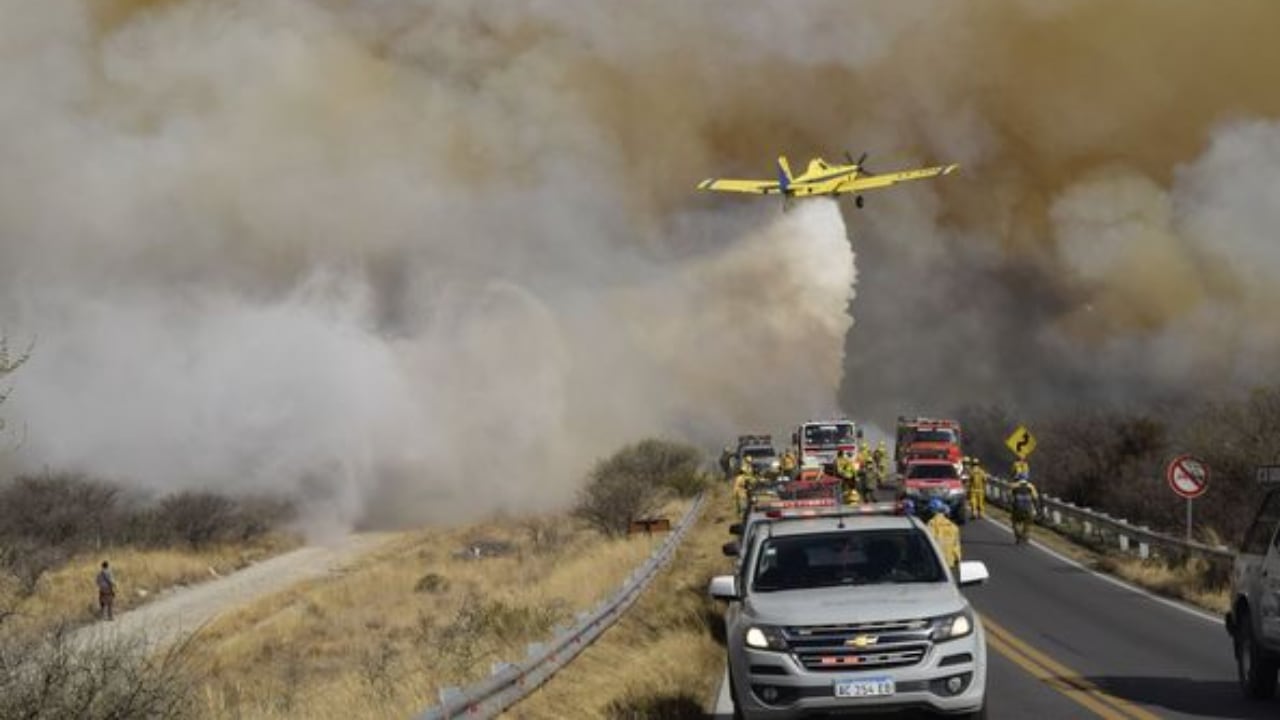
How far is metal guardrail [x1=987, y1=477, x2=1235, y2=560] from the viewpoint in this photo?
29828 millimetres

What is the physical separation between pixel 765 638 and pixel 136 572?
4601cm

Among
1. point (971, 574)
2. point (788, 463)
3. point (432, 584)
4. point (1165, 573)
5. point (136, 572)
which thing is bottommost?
point (136, 572)

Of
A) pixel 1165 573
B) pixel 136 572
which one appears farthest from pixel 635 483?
pixel 1165 573

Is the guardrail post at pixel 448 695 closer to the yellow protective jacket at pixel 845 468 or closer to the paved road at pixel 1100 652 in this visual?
the paved road at pixel 1100 652

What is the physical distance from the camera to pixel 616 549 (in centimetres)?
4022

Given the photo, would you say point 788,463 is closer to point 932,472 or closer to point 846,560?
point 932,472

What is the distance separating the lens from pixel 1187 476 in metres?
30.0

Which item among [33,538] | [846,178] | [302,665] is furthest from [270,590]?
[846,178]

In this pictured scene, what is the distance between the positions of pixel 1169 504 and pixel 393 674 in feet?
121

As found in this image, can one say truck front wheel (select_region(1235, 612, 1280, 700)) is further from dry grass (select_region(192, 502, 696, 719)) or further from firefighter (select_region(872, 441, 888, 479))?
firefighter (select_region(872, 441, 888, 479))

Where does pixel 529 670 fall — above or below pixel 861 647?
below

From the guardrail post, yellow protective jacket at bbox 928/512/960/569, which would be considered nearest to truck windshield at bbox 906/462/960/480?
yellow protective jacket at bbox 928/512/960/569

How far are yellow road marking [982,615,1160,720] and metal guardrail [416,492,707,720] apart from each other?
5070 mm

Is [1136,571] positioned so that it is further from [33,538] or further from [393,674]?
[33,538]
